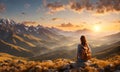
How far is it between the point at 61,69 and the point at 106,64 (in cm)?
994

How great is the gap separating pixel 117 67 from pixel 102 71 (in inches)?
121

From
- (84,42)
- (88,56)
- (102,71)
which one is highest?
(84,42)

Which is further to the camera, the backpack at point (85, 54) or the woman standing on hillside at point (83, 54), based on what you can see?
the backpack at point (85, 54)

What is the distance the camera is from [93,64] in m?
47.9

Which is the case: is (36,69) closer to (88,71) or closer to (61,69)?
(61,69)

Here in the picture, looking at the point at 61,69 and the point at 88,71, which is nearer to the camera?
the point at 88,71

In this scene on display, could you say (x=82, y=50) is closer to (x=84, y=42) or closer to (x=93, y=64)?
(x=84, y=42)

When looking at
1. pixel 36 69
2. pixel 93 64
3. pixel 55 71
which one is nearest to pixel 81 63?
pixel 93 64

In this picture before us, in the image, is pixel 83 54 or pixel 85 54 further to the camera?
pixel 85 54

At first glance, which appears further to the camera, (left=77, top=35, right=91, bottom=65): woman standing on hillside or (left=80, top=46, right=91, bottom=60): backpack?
(left=80, top=46, right=91, bottom=60): backpack

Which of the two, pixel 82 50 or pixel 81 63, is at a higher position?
pixel 82 50

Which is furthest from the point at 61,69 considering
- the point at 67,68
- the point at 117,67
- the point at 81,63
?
the point at 117,67

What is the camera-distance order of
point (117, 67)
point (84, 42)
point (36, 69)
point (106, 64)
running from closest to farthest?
point (117, 67), point (106, 64), point (36, 69), point (84, 42)

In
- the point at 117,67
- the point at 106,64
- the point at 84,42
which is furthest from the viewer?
the point at 84,42
